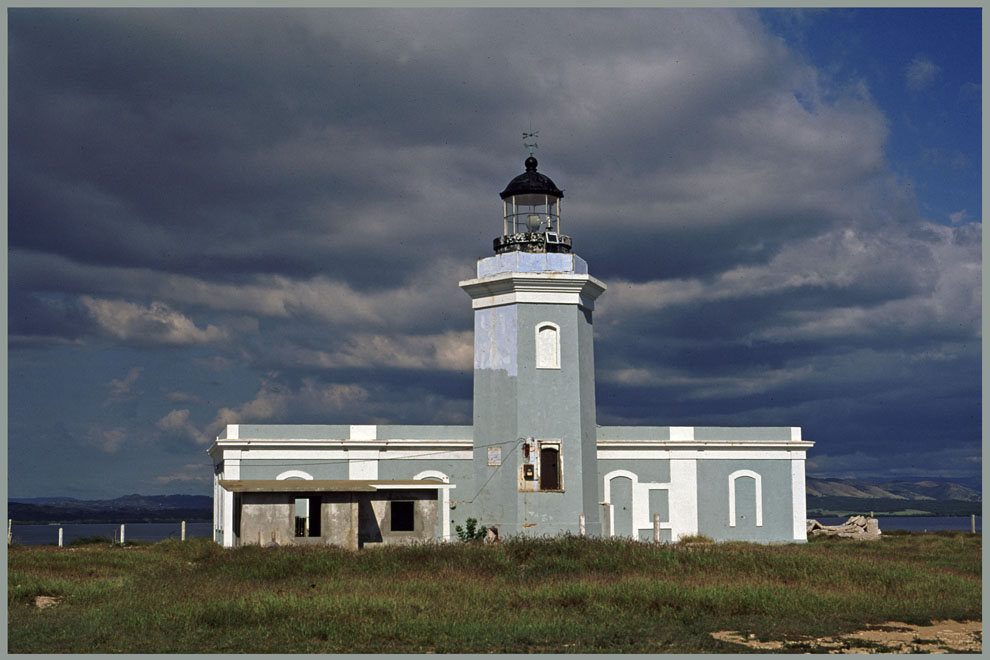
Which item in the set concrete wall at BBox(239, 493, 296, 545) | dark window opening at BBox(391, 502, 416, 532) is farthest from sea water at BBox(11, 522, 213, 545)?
concrete wall at BBox(239, 493, 296, 545)

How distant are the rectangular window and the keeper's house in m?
0.04

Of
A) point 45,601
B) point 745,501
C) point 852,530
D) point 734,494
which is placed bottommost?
point 852,530

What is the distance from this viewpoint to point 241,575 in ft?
65.3

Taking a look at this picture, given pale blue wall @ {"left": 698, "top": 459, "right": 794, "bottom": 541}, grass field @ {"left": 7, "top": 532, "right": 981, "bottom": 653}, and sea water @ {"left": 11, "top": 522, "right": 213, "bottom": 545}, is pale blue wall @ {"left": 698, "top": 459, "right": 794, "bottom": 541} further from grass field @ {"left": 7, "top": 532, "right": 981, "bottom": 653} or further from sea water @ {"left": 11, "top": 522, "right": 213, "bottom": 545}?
sea water @ {"left": 11, "top": 522, "right": 213, "bottom": 545}

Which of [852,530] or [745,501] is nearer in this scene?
Result: [745,501]

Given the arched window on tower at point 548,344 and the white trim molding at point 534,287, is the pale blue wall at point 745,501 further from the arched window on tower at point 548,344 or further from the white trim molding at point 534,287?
the white trim molding at point 534,287

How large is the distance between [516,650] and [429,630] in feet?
5.27

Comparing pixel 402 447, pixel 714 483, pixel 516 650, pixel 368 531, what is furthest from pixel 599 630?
pixel 714 483

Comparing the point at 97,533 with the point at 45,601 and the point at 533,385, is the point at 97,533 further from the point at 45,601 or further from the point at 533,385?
the point at 45,601

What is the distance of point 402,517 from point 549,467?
4268 millimetres

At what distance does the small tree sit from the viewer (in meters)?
28.2

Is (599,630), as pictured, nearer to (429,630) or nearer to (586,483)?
(429,630)

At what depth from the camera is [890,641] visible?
45.5 ft

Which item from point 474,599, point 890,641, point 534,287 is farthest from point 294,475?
point 890,641
